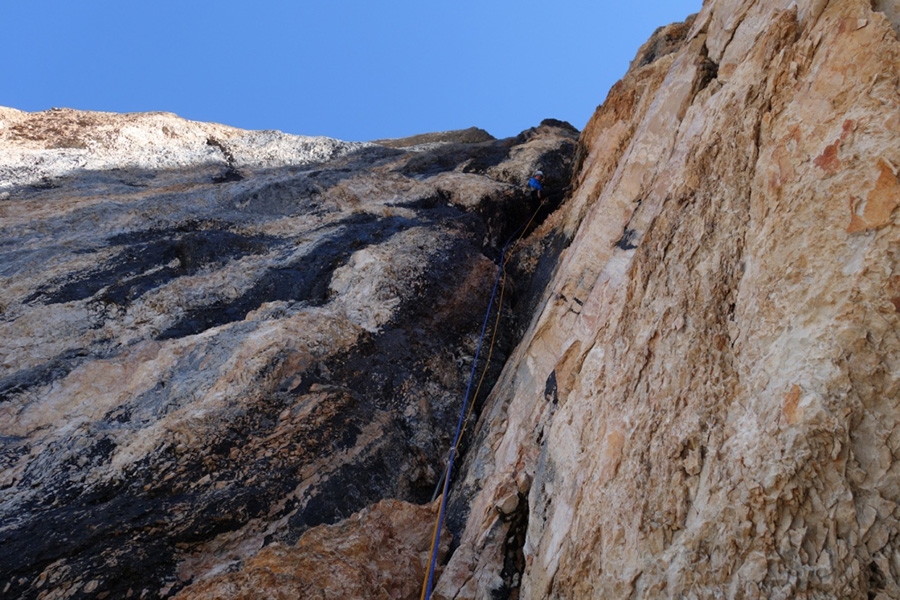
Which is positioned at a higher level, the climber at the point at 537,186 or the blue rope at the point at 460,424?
the climber at the point at 537,186

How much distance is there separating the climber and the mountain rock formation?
1.66 metres

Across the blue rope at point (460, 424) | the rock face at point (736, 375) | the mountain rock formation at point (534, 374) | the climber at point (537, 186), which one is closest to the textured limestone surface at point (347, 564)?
the mountain rock formation at point (534, 374)

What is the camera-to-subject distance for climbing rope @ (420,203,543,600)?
531cm

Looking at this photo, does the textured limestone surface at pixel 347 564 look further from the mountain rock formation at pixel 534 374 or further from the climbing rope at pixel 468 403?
the climbing rope at pixel 468 403

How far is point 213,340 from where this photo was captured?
7.33 m

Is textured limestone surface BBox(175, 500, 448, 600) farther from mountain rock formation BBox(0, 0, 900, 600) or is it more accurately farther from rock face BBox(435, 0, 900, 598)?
rock face BBox(435, 0, 900, 598)

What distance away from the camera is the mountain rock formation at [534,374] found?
149 inches

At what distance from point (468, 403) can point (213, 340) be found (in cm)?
302

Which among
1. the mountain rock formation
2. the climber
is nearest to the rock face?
the mountain rock formation

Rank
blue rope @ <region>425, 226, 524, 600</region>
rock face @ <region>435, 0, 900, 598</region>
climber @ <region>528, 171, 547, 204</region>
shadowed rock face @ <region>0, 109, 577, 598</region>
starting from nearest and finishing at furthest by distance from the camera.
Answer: rock face @ <region>435, 0, 900, 598</region>
blue rope @ <region>425, 226, 524, 600</region>
shadowed rock face @ <region>0, 109, 577, 598</region>
climber @ <region>528, 171, 547, 204</region>

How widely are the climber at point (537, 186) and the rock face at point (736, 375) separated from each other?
442 centimetres

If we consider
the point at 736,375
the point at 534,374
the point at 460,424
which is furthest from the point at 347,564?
the point at 736,375

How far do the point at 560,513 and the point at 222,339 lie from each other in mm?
4345

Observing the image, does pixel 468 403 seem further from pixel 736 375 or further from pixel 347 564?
pixel 736 375
